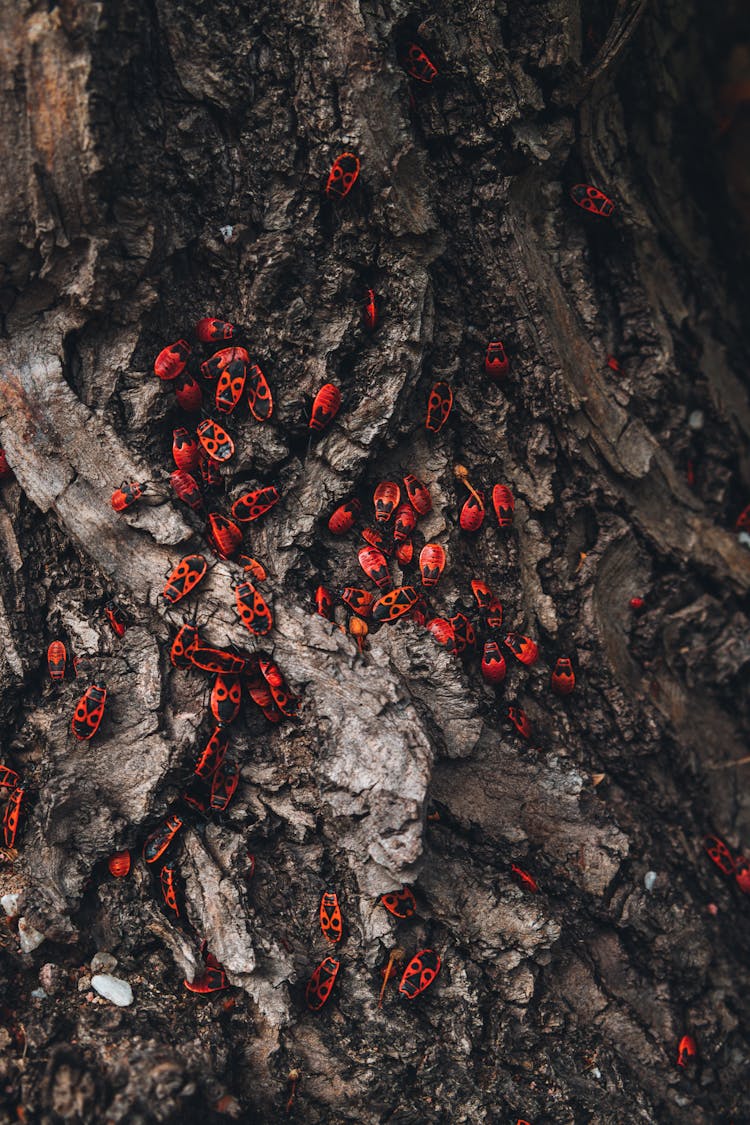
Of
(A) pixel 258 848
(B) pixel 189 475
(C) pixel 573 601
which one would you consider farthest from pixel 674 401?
(A) pixel 258 848

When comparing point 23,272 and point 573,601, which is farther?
point 573,601

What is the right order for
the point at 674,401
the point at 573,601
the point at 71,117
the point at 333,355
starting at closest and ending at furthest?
1. the point at 71,117
2. the point at 333,355
3. the point at 573,601
4. the point at 674,401

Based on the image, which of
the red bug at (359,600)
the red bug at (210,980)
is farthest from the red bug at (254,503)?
the red bug at (210,980)

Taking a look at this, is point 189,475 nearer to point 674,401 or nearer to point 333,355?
point 333,355

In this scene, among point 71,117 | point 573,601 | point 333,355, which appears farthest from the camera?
Answer: point 573,601

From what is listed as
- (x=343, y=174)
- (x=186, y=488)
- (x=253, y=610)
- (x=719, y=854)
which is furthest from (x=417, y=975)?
(x=343, y=174)

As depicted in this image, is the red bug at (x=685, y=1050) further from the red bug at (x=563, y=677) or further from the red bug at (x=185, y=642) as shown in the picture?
the red bug at (x=185, y=642)

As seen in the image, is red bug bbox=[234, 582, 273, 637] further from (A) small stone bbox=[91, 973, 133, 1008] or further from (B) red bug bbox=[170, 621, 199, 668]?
(A) small stone bbox=[91, 973, 133, 1008]

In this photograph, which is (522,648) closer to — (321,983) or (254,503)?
(254,503)
